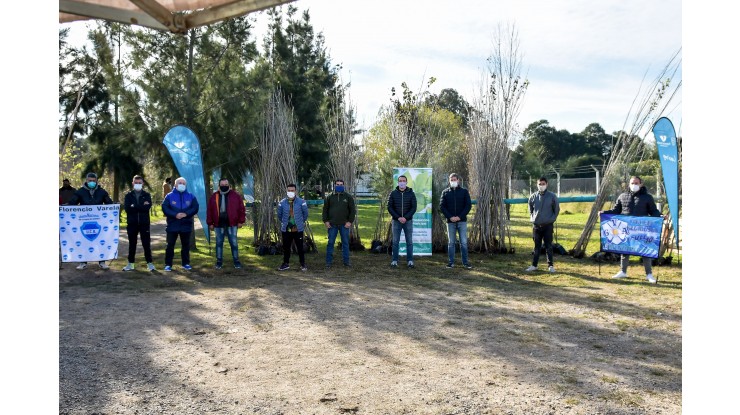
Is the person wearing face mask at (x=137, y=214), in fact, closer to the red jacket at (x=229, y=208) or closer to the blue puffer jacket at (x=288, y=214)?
the red jacket at (x=229, y=208)

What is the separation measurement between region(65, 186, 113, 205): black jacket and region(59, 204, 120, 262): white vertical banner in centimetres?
43

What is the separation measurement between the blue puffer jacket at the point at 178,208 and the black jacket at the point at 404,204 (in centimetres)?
328

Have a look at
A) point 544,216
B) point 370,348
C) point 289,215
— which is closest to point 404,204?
point 289,215

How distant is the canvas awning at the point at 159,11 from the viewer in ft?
10.6

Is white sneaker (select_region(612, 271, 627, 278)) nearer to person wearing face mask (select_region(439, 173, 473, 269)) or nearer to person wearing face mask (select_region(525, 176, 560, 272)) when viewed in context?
person wearing face mask (select_region(525, 176, 560, 272))

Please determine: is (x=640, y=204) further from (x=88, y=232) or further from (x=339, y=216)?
(x=88, y=232)

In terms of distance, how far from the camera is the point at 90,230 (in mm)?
8398

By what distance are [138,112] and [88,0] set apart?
7.60 m

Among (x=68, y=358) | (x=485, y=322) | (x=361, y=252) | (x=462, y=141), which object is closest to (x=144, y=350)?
(x=68, y=358)

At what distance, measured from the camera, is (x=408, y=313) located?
5.80 meters

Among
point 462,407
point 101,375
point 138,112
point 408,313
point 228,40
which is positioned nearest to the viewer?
point 462,407

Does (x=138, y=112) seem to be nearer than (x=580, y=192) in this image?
Yes
